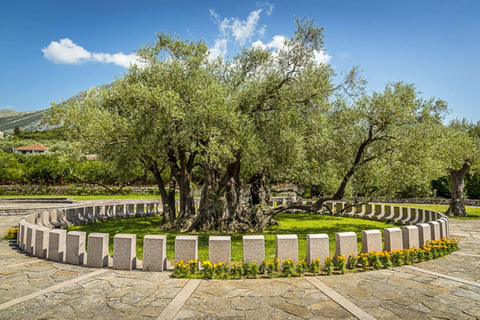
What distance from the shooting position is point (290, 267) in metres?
8.26

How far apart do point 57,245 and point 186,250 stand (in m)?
4.40

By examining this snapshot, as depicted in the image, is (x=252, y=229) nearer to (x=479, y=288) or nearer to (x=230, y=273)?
(x=230, y=273)

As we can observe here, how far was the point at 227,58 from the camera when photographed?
53.7 feet

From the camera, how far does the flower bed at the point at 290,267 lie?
8109 mm

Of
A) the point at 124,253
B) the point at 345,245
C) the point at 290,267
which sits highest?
the point at 345,245

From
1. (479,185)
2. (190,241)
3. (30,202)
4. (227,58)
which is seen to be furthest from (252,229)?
(479,185)

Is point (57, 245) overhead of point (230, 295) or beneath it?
overhead

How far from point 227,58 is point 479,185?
104ft

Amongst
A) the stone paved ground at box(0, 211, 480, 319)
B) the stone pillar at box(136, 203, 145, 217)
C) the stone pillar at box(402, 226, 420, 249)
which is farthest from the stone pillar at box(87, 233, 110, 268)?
the stone pillar at box(136, 203, 145, 217)

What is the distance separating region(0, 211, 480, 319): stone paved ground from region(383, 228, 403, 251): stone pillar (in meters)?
1.01

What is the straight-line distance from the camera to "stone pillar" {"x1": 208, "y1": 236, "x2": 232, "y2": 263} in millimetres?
8492

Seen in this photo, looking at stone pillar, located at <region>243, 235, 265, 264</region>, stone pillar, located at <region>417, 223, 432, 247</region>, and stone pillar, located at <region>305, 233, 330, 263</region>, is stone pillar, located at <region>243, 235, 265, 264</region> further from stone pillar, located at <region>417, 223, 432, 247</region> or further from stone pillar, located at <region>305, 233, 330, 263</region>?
stone pillar, located at <region>417, 223, 432, 247</region>

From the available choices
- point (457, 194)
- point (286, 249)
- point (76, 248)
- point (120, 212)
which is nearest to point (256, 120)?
point (286, 249)

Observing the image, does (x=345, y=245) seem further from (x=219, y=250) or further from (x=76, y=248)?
(x=76, y=248)
